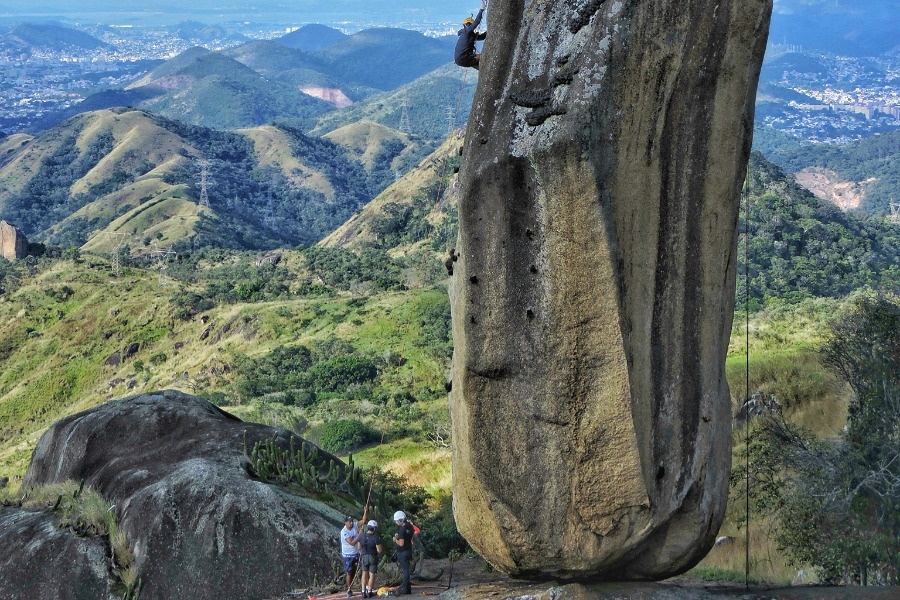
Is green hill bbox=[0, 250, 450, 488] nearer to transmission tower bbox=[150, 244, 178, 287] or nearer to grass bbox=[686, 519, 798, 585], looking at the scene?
transmission tower bbox=[150, 244, 178, 287]

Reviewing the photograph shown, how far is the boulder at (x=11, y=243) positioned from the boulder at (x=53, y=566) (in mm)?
85182

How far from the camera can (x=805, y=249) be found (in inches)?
2245

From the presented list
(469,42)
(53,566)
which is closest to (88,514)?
(53,566)

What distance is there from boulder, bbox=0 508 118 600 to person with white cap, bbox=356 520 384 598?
12.0 ft

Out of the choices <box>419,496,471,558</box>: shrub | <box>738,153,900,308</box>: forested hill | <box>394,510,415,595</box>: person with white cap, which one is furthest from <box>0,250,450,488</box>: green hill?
<box>394,510,415,595</box>: person with white cap

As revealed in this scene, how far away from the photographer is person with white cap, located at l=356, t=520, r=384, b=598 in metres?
12.1

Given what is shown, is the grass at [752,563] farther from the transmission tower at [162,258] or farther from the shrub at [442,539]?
the transmission tower at [162,258]

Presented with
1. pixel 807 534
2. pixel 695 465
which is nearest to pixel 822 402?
pixel 807 534

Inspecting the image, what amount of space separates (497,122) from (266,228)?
176m

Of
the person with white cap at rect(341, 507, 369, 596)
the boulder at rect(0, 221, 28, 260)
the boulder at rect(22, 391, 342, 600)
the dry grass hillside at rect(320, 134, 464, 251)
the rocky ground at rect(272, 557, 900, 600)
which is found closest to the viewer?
the rocky ground at rect(272, 557, 900, 600)

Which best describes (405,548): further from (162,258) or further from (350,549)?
(162,258)

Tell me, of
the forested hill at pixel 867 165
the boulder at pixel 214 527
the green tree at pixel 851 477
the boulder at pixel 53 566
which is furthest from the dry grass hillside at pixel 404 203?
the boulder at pixel 53 566

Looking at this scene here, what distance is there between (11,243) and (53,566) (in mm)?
88499

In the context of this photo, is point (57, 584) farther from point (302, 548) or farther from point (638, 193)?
point (638, 193)
